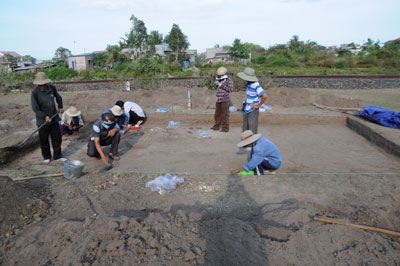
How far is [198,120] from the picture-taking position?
8.52m

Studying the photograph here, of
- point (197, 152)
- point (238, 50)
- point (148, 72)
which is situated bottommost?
point (197, 152)

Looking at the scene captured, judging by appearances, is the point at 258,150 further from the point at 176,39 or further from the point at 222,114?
the point at 176,39

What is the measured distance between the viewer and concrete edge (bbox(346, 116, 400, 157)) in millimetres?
5262

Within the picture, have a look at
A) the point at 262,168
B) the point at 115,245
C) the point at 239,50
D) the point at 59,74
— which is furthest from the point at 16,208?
the point at 239,50

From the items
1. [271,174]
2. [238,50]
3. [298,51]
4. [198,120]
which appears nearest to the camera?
[271,174]

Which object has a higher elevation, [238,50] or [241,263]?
[238,50]

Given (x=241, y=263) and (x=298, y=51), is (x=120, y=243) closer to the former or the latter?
(x=241, y=263)

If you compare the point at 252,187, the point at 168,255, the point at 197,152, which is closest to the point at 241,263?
the point at 168,255

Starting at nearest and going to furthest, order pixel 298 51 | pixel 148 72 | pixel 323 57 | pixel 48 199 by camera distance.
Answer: pixel 48 199 → pixel 148 72 → pixel 323 57 → pixel 298 51

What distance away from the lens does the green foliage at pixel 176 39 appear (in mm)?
40969

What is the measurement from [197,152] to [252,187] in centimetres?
211

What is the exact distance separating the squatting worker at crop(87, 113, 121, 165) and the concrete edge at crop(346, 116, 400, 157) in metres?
5.35

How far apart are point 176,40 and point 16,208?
134 feet

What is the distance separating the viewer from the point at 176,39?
41.2 meters
